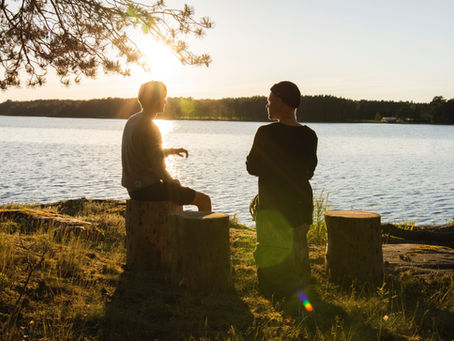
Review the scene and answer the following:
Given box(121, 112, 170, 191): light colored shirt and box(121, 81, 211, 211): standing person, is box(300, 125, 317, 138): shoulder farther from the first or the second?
box(121, 112, 170, 191): light colored shirt

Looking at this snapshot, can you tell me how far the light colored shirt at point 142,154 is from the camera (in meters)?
4.61

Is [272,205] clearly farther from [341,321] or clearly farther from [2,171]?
[2,171]

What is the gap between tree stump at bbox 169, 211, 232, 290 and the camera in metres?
4.11

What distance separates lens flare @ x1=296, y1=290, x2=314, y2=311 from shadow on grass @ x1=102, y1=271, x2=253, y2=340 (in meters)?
0.59

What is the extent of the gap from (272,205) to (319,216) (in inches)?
149

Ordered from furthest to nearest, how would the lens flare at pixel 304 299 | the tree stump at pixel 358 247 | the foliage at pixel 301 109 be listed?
the foliage at pixel 301 109
the tree stump at pixel 358 247
the lens flare at pixel 304 299

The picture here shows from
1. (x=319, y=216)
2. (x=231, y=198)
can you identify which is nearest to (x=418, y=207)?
(x=231, y=198)

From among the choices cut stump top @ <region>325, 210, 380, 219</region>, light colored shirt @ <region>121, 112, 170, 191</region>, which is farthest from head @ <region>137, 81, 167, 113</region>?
cut stump top @ <region>325, 210, 380, 219</region>

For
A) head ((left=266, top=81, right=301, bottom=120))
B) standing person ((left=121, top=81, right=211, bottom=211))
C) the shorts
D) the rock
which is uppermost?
head ((left=266, top=81, right=301, bottom=120))

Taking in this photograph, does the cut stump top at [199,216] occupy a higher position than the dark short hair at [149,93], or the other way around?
the dark short hair at [149,93]

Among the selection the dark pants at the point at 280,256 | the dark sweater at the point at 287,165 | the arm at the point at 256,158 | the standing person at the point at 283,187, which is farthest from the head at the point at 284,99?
the dark pants at the point at 280,256

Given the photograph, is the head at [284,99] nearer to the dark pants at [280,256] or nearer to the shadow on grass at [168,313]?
the dark pants at [280,256]

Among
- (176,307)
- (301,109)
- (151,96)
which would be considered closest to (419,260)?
(176,307)

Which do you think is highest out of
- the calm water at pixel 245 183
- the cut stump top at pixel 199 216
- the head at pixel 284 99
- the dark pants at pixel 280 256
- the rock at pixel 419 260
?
the head at pixel 284 99
